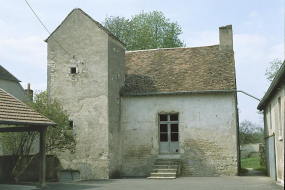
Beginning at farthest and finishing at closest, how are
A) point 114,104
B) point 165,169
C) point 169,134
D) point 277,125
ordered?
point 169,134, point 114,104, point 165,169, point 277,125

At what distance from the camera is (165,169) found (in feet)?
60.6

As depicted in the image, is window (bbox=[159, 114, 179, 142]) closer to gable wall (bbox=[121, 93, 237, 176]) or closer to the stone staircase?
gable wall (bbox=[121, 93, 237, 176])

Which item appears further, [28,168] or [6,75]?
[6,75]

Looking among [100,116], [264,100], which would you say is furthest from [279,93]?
[100,116]

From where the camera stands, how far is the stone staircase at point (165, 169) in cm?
1798

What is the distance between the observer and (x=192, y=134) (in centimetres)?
1956

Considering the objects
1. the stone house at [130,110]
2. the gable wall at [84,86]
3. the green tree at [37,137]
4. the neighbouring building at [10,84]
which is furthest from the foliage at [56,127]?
the neighbouring building at [10,84]

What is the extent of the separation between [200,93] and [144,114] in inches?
125

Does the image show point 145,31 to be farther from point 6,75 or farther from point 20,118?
point 20,118

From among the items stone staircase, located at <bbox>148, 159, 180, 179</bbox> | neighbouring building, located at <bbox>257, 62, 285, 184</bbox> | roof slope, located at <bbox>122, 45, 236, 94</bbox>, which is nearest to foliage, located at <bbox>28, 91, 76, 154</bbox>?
stone staircase, located at <bbox>148, 159, 180, 179</bbox>

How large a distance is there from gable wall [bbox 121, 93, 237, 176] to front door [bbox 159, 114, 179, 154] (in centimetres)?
33

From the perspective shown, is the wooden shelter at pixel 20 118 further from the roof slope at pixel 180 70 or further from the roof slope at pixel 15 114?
the roof slope at pixel 180 70

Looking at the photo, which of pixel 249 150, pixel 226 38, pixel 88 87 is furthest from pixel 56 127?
pixel 249 150

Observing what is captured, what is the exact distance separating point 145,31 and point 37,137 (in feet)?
66.2
